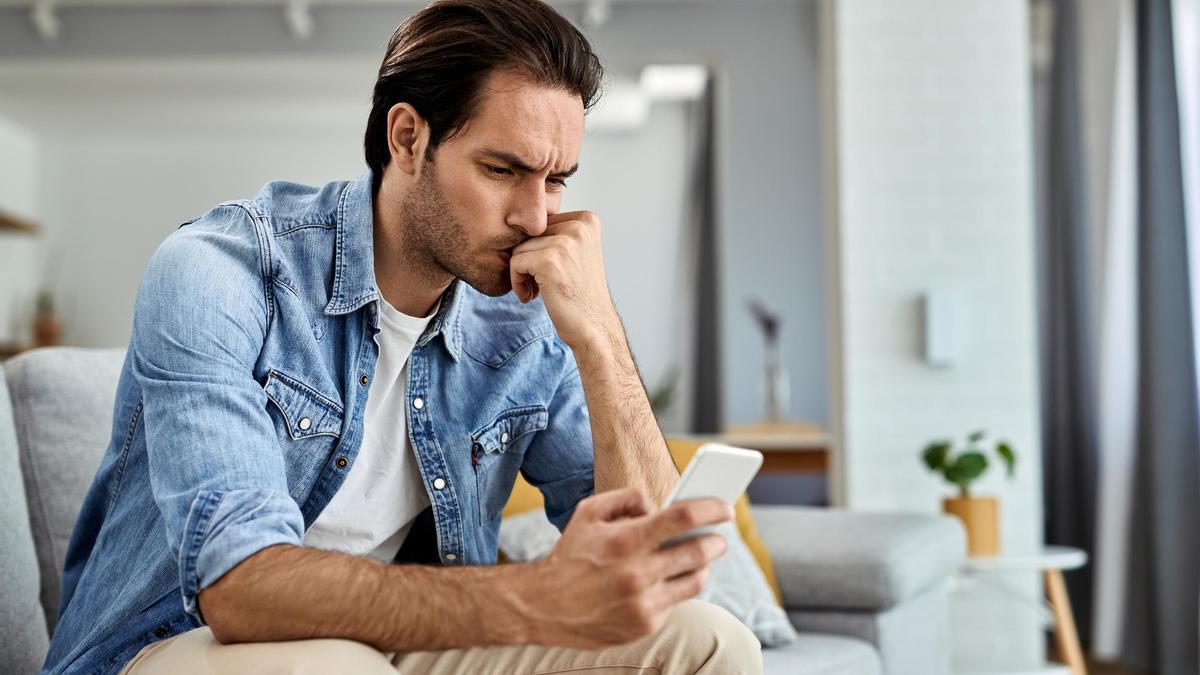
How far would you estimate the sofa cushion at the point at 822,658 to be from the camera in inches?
71.4

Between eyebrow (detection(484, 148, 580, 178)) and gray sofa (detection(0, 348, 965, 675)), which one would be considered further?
gray sofa (detection(0, 348, 965, 675))

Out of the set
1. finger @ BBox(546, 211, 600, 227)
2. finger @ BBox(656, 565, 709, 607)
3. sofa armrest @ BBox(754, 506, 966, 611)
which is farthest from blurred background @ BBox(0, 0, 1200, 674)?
finger @ BBox(656, 565, 709, 607)

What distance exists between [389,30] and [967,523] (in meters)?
3.17

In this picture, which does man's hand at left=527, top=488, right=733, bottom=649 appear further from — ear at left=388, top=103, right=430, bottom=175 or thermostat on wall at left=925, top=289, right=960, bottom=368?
thermostat on wall at left=925, top=289, right=960, bottom=368

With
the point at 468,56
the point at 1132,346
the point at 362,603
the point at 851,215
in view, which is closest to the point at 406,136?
the point at 468,56

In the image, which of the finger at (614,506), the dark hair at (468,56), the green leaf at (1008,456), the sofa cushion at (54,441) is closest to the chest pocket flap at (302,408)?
the dark hair at (468,56)

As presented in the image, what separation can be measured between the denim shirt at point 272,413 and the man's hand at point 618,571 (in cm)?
24

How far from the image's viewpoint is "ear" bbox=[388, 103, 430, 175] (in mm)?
1390

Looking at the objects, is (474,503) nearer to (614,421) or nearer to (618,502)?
(614,421)

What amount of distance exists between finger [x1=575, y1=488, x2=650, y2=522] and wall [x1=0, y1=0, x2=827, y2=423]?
3758mm

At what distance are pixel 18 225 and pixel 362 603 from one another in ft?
16.9

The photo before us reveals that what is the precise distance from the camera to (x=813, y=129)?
15.9ft

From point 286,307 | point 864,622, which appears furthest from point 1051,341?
point 286,307

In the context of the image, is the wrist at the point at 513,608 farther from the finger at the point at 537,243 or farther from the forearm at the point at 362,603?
the finger at the point at 537,243
